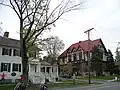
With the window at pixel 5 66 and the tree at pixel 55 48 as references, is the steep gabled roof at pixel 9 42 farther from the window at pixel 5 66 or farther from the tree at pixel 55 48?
the tree at pixel 55 48

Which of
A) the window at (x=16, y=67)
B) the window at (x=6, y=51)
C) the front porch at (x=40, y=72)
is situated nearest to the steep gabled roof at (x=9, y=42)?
the window at (x=6, y=51)

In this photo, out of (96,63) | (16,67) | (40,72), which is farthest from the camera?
(96,63)

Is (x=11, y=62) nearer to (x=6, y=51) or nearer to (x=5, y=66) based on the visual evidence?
(x=5, y=66)

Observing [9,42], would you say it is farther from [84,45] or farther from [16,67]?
[84,45]

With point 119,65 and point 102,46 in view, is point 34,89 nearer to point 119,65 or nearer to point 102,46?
point 119,65

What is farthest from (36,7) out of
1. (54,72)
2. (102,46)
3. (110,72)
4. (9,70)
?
(102,46)

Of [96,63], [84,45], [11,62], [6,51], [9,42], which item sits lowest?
[11,62]

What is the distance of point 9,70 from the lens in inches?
1721

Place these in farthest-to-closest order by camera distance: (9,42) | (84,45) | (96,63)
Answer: (84,45)
(96,63)
(9,42)

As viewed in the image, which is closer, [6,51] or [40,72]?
Answer: [6,51]

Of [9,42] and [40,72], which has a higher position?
[9,42]

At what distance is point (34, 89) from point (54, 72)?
21560 mm

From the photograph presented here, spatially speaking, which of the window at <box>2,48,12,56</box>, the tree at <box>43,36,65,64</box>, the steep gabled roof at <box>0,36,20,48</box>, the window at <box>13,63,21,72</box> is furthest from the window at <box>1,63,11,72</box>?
the tree at <box>43,36,65,64</box>

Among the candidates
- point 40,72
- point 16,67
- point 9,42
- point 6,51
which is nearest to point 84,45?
point 40,72
